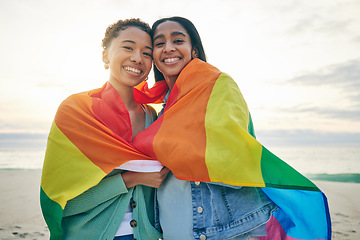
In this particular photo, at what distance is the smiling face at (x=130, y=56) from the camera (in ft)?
6.86

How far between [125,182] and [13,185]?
719 centimetres

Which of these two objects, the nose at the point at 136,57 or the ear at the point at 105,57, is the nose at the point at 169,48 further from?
the ear at the point at 105,57

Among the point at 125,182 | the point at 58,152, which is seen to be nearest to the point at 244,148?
the point at 125,182

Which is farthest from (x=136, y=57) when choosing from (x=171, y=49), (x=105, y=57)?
(x=105, y=57)

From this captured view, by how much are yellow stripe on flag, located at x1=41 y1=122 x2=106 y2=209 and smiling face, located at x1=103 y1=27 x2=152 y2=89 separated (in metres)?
0.62

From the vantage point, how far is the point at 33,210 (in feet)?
17.0

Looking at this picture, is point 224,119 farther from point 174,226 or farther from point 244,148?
point 174,226

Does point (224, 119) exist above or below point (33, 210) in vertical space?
above

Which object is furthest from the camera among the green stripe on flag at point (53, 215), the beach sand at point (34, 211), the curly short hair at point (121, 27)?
the beach sand at point (34, 211)

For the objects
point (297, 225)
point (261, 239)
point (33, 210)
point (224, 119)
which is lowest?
point (33, 210)

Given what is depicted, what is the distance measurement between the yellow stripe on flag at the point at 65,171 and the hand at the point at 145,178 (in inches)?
6.5

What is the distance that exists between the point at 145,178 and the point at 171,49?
3.10 ft

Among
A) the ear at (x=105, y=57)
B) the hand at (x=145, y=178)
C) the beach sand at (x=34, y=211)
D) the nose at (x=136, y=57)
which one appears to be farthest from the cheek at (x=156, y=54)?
the beach sand at (x=34, y=211)

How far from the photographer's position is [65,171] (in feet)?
5.76
